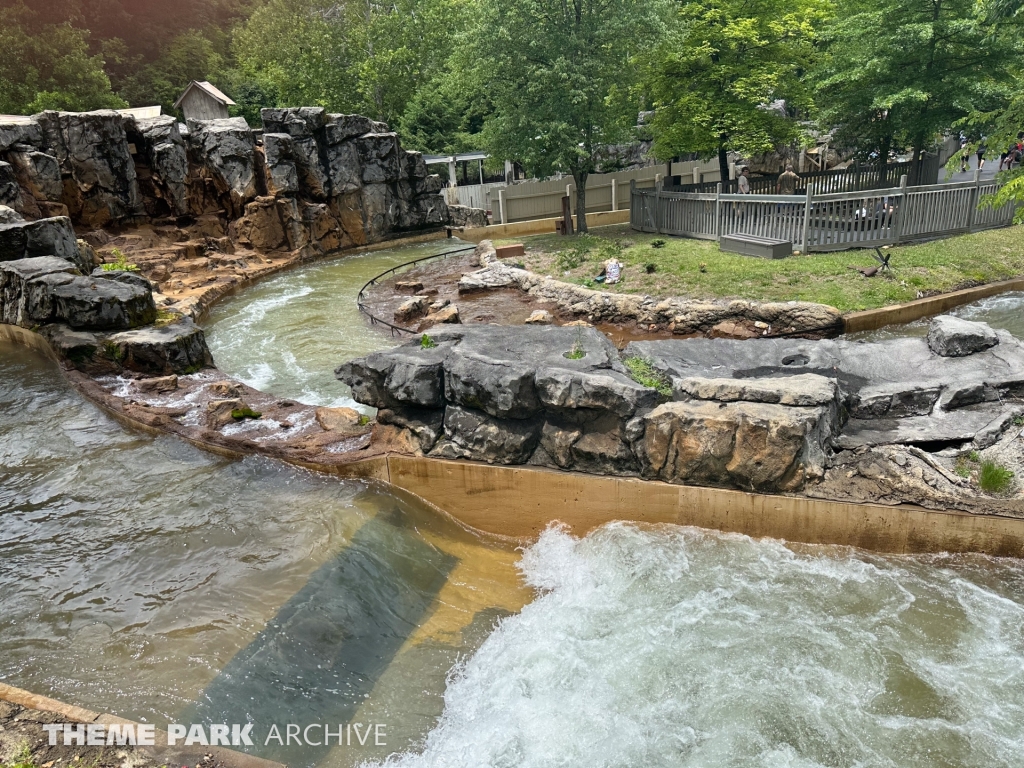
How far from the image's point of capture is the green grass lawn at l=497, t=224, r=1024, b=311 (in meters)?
13.0

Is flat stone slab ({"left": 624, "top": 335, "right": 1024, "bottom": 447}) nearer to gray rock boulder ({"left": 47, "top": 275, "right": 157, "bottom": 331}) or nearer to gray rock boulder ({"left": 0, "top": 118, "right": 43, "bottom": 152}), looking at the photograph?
gray rock boulder ({"left": 47, "top": 275, "right": 157, "bottom": 331})

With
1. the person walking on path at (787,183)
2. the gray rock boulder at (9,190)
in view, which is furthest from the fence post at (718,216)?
the gray rock boulder at (9,190)

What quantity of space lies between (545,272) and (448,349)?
9.01 metres

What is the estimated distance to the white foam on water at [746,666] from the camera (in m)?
4.79

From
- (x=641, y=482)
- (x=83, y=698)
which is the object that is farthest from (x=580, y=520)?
(x=83, y=698)

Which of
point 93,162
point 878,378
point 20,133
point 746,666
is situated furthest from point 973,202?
point 20,133

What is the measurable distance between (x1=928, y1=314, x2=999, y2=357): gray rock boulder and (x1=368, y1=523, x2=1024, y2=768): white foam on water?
9.08 feet

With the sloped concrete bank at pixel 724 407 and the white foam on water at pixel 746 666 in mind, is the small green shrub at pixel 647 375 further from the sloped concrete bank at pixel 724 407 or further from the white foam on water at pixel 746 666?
the white foam on water at pixel 746 666

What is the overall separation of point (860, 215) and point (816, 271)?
2668mm

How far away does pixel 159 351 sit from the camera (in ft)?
37.8

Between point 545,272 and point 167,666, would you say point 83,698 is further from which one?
point 545,272

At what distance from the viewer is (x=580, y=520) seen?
297 inches

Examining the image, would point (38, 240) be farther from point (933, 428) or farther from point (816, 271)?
point (933, 428)

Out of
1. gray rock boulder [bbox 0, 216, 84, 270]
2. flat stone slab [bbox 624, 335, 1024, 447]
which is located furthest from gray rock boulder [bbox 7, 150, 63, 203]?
flat stone slab [bbox 624, 335, 1024, 447]
